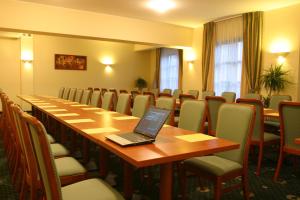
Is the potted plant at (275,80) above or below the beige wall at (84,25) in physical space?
below

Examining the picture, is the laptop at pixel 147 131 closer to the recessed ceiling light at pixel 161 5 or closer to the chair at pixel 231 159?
the chair at pixel 231 159

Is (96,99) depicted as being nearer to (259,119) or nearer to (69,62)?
(259,119)

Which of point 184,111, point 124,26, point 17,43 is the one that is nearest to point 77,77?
point 17,43

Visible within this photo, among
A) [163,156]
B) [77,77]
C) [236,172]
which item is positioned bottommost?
[236,172]

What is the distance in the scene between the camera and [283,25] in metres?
5.59

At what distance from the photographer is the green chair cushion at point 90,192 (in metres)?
1.40

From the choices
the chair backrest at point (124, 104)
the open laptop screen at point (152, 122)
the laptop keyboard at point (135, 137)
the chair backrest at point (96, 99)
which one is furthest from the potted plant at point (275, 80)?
the laptop keyboard at point (135, 137)

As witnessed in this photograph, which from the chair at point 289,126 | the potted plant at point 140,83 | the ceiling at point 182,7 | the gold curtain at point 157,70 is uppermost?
the ceiling at point 182,7

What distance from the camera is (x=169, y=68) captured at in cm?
970

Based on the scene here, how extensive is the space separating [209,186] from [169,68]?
7.32m

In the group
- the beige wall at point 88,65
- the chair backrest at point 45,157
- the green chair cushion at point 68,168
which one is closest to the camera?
the chair backrest at point 45,157

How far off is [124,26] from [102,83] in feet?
11.9

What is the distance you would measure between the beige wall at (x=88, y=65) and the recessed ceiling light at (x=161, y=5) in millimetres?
4283

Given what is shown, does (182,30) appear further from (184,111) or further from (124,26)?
(184,111)
